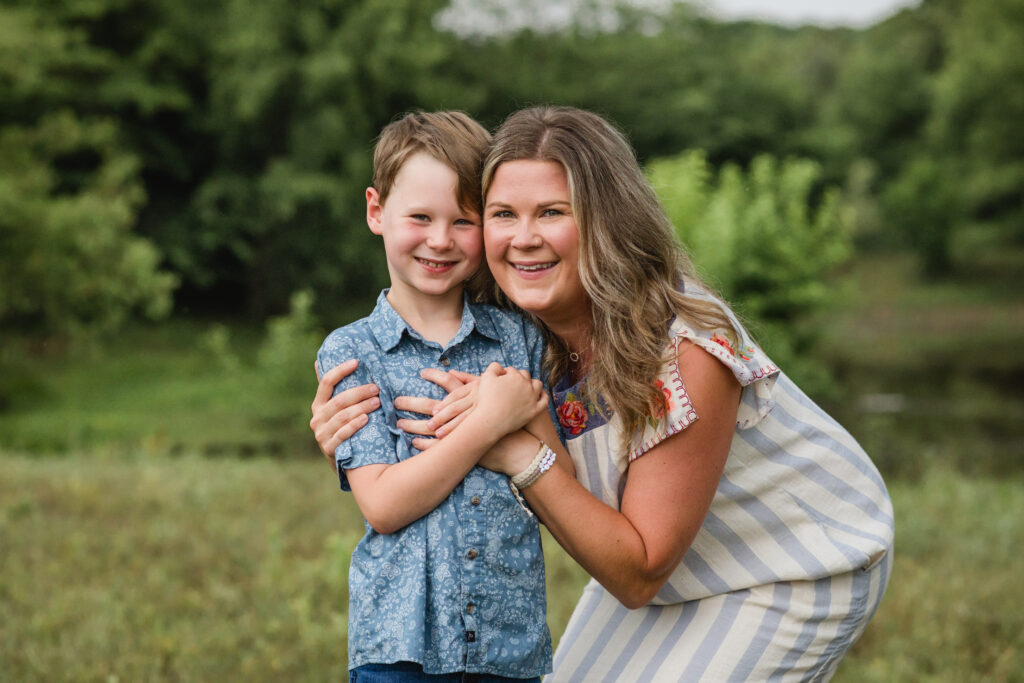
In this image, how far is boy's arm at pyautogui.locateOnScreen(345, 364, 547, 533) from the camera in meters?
2.21

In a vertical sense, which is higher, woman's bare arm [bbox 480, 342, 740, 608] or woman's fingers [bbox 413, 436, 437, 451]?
woman's fingers [bbox 413, 436, 437, 451]

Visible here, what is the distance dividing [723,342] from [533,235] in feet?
1.66

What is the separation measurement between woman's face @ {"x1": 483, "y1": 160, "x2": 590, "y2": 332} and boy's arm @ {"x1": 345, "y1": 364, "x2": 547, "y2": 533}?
26 centimetres

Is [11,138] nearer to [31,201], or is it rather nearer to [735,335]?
[31,201]

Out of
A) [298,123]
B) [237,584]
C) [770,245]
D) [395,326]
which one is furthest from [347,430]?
[298,123]

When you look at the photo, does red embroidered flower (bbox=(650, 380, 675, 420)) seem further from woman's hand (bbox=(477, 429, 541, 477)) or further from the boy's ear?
the boy's ear

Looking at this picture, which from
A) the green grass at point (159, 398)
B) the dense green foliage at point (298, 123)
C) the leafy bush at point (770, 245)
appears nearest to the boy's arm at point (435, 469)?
the dense green foliage at point (298, 123)

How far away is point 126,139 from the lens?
81.3 ft

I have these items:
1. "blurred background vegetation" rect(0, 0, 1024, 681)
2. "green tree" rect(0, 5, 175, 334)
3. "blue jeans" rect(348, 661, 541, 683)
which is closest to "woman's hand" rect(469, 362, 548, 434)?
"blue jeans" rect(348, 661, 541, 683)

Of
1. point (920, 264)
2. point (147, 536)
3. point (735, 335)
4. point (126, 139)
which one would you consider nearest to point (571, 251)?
point (735, 335)

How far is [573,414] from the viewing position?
2.57 metres

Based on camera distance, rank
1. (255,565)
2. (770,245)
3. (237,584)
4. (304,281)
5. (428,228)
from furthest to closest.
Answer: (304,281), (770,245), (255,565), (237,584), (428,228)

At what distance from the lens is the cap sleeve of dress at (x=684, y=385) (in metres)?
2.31

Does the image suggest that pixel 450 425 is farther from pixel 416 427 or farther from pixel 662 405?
pixel 662 405
